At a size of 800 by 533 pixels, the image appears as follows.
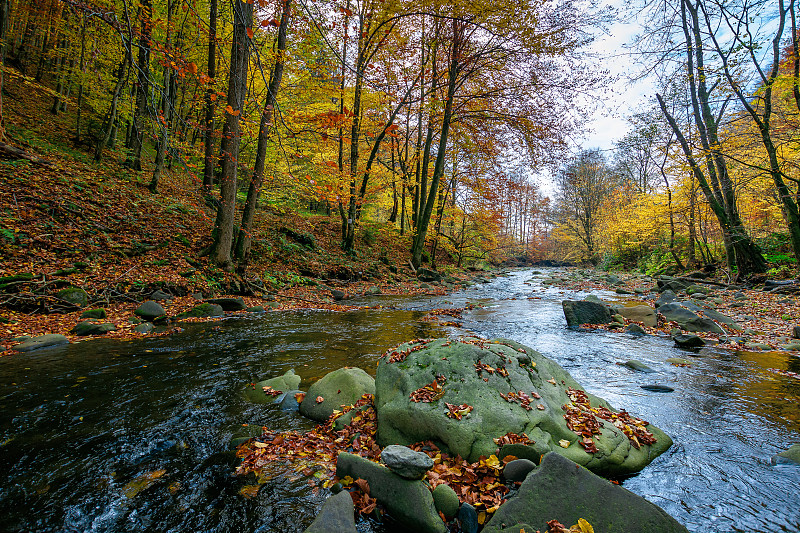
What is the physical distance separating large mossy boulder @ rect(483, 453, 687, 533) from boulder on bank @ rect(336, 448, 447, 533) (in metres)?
0.38

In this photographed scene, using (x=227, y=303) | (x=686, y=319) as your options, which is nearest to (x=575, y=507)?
(x=686, y=319)

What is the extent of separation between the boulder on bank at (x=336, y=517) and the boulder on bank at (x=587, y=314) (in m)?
7.79

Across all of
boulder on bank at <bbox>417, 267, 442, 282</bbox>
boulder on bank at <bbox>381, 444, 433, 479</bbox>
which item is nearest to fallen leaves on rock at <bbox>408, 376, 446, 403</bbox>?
boulder on bank at <bbox>381, 444, 433, 479</bbox>

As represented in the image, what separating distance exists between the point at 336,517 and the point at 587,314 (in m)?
8.31

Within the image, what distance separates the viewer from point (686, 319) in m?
7.86

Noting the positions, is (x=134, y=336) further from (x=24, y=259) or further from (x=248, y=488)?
(x=248, y=488)

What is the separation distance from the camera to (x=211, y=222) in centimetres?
1252

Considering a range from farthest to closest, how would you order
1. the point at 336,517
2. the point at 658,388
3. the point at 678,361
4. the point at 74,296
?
the point at 74,296, the point at 678,361, the point at 658,388, the point at 336,517

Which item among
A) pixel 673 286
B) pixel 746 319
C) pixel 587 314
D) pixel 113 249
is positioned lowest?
pixel 587 314

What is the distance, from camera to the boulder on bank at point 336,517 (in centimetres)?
210

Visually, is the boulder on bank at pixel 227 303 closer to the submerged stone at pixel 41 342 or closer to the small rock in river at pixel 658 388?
the submerged stone at pixel 41 342

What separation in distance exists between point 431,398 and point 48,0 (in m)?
24.5

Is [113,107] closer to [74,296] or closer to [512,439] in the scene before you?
[74,296]

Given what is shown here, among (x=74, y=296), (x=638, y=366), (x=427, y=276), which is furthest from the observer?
(x=427, y=276)
